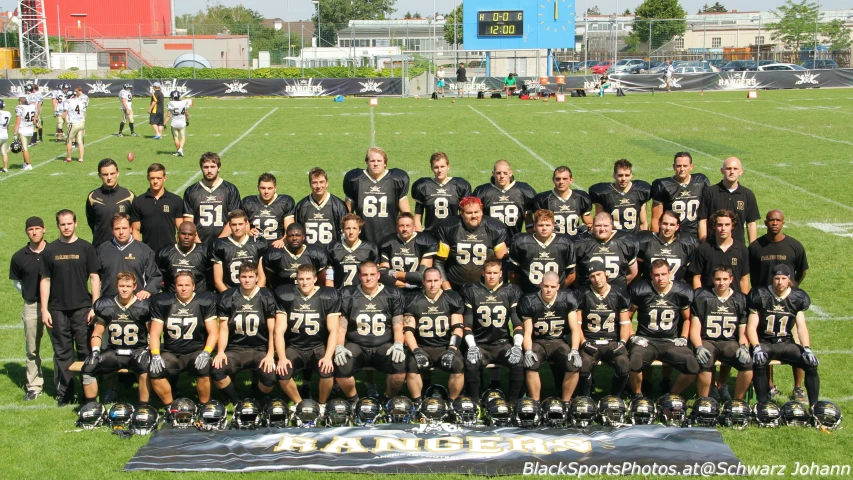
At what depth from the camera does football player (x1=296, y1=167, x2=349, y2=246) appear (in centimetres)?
810

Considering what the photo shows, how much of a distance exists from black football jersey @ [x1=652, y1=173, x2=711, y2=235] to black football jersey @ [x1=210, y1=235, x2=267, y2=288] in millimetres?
4051

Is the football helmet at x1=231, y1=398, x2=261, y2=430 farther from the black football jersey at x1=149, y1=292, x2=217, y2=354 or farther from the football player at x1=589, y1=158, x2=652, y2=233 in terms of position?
the football player at x1=589, y1=158, x2=652, y2=233

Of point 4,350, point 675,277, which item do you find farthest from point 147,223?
point 675,277

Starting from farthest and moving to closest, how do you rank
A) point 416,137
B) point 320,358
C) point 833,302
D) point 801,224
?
point 416,137, point 801,224, point 833,302, point 320,358

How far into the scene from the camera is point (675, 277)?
7.68 meters

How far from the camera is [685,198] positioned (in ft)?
28.2

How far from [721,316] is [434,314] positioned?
2288mm

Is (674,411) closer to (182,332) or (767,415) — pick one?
(767,415)

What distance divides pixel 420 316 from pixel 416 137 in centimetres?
1538

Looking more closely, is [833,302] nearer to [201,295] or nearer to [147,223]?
[201,295]

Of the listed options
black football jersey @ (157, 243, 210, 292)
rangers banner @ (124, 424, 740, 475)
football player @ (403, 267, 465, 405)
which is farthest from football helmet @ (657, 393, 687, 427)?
black football jersey @ (157, 243, 210, 292)

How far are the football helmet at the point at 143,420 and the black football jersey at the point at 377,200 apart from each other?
2.80m

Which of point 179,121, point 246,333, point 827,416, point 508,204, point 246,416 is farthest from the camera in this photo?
point 179,121

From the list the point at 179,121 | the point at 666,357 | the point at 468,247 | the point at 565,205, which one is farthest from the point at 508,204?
the point at 179,121
